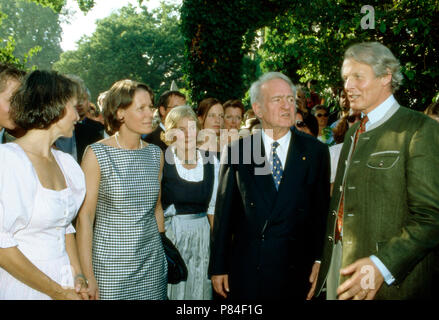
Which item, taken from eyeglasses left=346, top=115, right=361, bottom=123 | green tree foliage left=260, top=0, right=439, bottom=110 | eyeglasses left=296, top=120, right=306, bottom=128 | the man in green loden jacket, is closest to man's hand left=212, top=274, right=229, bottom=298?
the man in green loden jacket

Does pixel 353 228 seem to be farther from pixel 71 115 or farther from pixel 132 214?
pixel 71 115

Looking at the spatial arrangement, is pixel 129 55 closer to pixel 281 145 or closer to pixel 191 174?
pixel 191 174

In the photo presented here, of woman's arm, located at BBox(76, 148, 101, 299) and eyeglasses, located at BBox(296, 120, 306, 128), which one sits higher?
eyeglasses, located at BBox(296, 120, 306, 128)

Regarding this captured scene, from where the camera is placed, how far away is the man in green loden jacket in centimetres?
227

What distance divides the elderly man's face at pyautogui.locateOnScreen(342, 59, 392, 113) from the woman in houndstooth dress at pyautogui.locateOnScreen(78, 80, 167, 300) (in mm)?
1763

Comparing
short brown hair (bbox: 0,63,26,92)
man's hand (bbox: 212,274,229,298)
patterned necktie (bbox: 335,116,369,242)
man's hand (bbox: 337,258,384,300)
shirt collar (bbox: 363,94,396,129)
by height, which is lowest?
man's hand (bbox: 212,274,229,298)

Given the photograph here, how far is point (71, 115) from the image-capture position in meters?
2.46

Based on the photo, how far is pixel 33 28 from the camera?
74312 mm

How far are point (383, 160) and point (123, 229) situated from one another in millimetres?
2118

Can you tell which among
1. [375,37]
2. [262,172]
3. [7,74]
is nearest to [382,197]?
[262,172]

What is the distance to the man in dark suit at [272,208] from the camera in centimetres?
309

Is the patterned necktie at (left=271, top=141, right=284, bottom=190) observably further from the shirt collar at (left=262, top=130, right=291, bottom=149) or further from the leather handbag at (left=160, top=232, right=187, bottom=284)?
the leather handbag at (left=160, top=232, right=187, bottom=284)

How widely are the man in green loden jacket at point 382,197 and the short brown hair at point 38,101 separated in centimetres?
197
